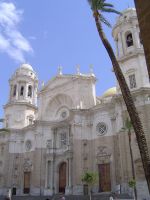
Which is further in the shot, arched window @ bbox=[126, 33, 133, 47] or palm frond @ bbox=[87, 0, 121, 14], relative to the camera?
arched window @ bbox=[126, 33, 133, 47]

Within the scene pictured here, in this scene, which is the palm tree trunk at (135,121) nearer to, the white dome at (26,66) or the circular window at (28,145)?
the circular window at (28,145)

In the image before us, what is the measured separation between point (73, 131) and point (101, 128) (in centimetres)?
364

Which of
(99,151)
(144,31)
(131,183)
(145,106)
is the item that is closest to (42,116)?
(99,151)

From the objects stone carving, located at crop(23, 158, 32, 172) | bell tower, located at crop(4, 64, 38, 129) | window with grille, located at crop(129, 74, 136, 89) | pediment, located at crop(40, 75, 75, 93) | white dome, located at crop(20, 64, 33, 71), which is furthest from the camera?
white dome, located at crop(20, 64, 33, 71)

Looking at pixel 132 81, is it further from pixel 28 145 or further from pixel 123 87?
pixel 123 87

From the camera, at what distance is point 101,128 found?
33.0 meters

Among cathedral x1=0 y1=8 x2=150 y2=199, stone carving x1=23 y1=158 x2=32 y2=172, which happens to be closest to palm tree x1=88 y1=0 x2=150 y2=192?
cathedral x1=0 y1=8 x2=150 y2=199

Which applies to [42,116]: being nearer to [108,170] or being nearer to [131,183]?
[108,170]

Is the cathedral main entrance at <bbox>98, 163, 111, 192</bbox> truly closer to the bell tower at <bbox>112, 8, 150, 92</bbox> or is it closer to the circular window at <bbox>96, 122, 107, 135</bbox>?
the circular window at <bbox>96, 122, 107, 135</bbox>

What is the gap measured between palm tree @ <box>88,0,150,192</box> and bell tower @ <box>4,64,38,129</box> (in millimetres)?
32868

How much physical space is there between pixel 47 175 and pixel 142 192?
15834mm

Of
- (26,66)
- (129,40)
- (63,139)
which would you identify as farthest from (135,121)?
(26,66)

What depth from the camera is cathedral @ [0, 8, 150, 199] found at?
28.9 meters

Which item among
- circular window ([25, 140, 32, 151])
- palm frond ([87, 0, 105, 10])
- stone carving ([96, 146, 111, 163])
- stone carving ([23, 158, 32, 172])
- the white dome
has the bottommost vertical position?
stone carving ([23, 158, 32, 172])
